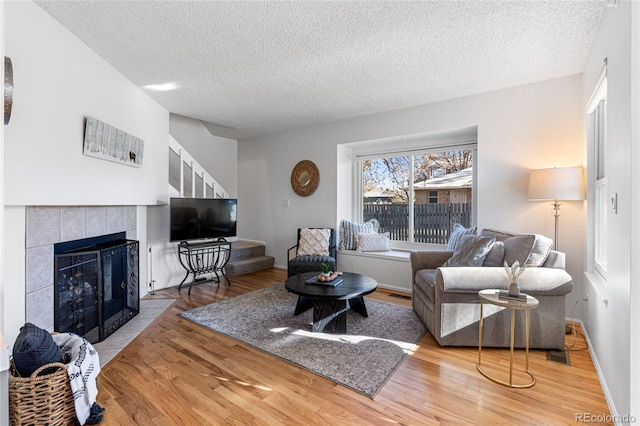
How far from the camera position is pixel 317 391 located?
6.12 feet

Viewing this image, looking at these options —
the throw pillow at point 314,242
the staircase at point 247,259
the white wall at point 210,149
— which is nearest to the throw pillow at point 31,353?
the throw pillow at point 314,242

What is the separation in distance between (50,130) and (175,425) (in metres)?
2.15

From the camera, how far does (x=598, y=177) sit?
258 cm

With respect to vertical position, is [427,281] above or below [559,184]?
below

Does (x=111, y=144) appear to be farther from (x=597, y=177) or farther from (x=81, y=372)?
(x=597, y=177)

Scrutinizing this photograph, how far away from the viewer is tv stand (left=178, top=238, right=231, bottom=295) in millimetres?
4113

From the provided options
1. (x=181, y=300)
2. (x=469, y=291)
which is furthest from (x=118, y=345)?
(x=469, y=291)

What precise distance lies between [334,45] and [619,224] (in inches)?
89.6

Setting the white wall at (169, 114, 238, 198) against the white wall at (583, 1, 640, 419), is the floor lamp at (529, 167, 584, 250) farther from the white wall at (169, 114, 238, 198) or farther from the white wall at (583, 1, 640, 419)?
the white wall at (169, 114, 238, 198)

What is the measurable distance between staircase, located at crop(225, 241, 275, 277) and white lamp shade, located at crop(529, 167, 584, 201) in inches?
159

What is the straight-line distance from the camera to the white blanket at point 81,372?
159 centimetres

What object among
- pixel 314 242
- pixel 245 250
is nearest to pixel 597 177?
pixel 314 242

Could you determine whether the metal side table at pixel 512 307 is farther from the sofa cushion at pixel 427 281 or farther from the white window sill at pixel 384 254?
the white window sill at pixel 384 254

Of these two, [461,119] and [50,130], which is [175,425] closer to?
[50,130]
